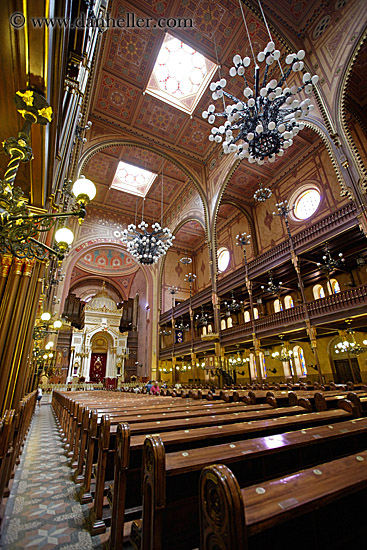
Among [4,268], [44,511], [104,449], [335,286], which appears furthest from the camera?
[335,286]

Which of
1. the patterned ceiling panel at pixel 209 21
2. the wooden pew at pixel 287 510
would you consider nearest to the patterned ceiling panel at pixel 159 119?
the patterned ceiling panel at pixel 209 21

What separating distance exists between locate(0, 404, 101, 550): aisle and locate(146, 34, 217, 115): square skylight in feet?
50.6

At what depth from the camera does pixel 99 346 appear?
24.3 m

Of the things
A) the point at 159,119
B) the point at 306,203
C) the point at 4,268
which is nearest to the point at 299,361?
the point at 306,203

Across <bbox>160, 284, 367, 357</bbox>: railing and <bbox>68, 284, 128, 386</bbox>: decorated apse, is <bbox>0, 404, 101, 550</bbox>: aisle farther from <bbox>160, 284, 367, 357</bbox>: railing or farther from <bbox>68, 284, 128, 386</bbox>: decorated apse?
<bbox>68, 284, 128, 386</bbox>: decorated apse

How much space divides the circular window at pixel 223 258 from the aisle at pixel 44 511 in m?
17.6

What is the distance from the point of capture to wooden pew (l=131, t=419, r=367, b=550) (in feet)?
3.97

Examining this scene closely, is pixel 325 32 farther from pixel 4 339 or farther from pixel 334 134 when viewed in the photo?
pixel 4 339

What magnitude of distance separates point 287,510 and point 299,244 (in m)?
12.2

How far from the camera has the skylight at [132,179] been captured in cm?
1811

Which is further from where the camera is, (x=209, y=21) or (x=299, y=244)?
(x=299, y=244)

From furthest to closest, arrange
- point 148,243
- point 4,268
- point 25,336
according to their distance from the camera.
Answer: point 148,243
point 25,336
point 4,268

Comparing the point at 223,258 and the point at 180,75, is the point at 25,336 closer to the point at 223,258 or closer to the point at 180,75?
the point at 180,75

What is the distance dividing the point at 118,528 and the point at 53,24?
3901mm
